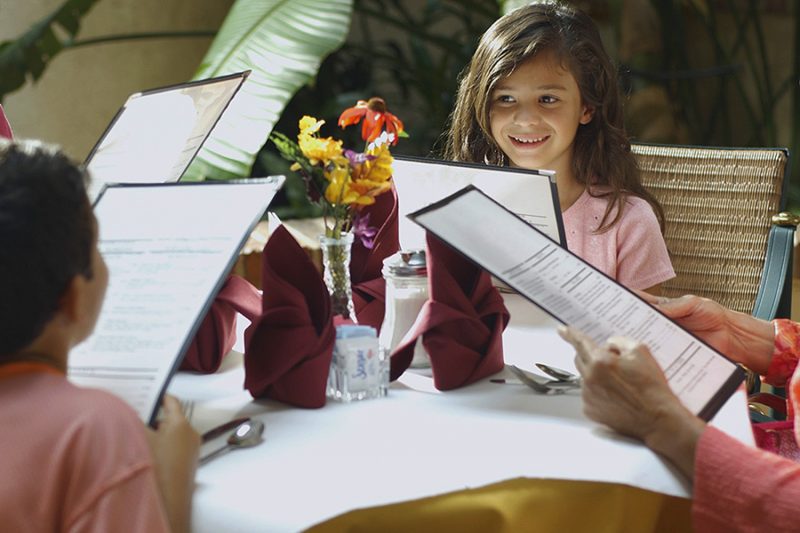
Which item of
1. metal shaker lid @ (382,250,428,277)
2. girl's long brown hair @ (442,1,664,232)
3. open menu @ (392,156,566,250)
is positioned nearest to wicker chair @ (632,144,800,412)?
girl's long brown hair @ (442,1,664,232)

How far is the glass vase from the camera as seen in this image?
A: 141 centimetres

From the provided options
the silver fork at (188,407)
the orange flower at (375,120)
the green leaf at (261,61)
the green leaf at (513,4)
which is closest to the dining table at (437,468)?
the silver fork at (188,407)

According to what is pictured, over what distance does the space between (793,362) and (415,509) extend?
0.91 m

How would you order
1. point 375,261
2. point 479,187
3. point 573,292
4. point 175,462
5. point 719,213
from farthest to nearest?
point 719,213 < point 479,187 < point 375,261 < point 573,292 < point 175,462

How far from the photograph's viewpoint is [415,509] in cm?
106

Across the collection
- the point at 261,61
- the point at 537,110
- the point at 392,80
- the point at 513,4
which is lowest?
the point at 392,80

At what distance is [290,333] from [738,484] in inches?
22.0

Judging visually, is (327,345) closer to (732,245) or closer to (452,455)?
(452,455)

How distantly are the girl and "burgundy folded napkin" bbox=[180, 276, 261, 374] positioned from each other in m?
0.84

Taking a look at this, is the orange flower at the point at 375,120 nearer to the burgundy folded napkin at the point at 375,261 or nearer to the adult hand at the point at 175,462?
the burgundy folded napkin at the point at 375,261

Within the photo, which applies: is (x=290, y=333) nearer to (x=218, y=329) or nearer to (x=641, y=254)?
(x=218, y=329)

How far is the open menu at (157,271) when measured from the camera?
1079mm

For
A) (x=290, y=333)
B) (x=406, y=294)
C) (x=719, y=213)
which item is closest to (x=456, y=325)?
(x=406, y=294)

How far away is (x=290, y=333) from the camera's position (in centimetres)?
131
